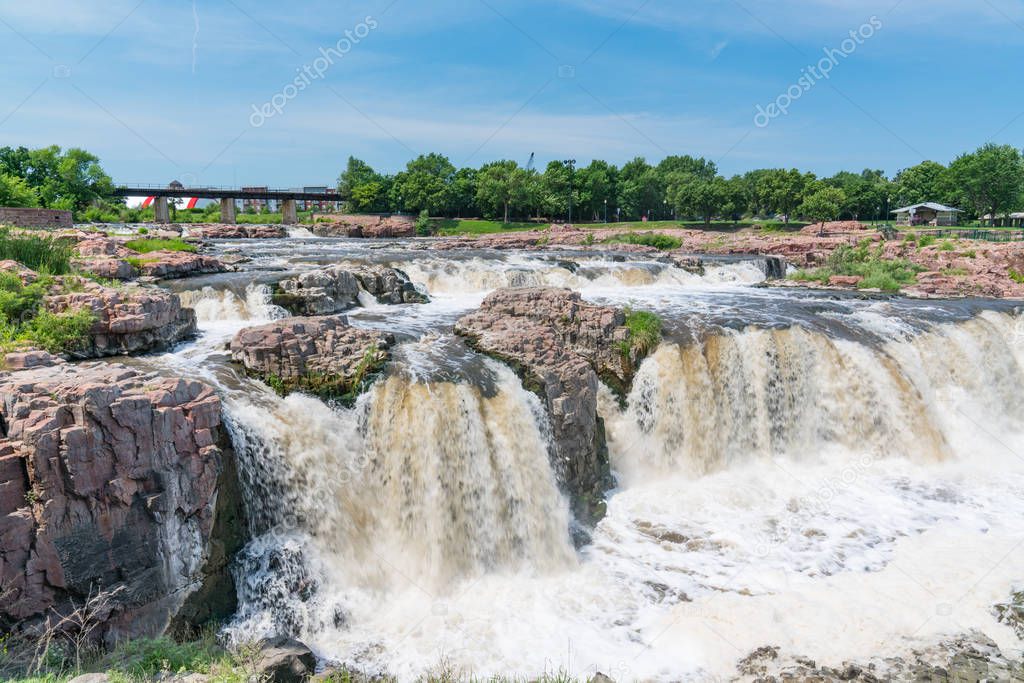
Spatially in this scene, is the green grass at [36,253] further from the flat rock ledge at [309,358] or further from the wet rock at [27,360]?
the flat rock ledge at [309,358]

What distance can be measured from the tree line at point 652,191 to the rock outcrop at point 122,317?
5262 centimetres

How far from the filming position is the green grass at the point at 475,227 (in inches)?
2502

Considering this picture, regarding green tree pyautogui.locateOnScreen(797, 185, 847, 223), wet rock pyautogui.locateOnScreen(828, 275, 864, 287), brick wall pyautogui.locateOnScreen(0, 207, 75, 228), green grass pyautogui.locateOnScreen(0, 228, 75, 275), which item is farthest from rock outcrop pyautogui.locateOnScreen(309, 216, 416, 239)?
green grass pyautogui.locateOnScreen(0, 228, 75, 275)

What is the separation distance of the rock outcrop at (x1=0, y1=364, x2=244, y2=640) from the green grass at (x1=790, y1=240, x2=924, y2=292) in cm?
2630

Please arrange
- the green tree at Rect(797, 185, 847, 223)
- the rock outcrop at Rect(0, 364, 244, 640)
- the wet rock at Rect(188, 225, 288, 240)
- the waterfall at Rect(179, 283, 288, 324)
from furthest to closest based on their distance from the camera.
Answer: the green tree at Rect(797, 185, 847, 223)
the wet rock at Rect(188, 225, 288, 240)
the waterfall at Rect(179, 283, 288, 324)
the rock outcrop at Rect(0, 364, 244, 640)

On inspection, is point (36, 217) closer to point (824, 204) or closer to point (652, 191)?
point (824, 204)

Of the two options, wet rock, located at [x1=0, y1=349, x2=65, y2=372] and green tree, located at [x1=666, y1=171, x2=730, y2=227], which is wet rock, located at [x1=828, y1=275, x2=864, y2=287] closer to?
wet rock, located at [x1=0, y1=349, x2=65, y2=372]

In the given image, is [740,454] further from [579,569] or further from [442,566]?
[442,566]

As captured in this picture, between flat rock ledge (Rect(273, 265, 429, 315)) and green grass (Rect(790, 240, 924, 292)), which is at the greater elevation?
green grass (Rect(790, 240, 924, 292))

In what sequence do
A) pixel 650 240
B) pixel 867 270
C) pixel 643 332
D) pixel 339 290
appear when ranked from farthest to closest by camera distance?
1. pixel 650 240
2. pixel 867 270
3. pixel 339 290
4. pixel 643 332

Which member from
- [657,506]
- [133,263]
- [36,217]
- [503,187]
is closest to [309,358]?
[657,506]

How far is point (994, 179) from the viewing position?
57406mm

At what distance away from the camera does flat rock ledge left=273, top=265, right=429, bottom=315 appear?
58.7 ft

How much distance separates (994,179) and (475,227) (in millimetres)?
49081
